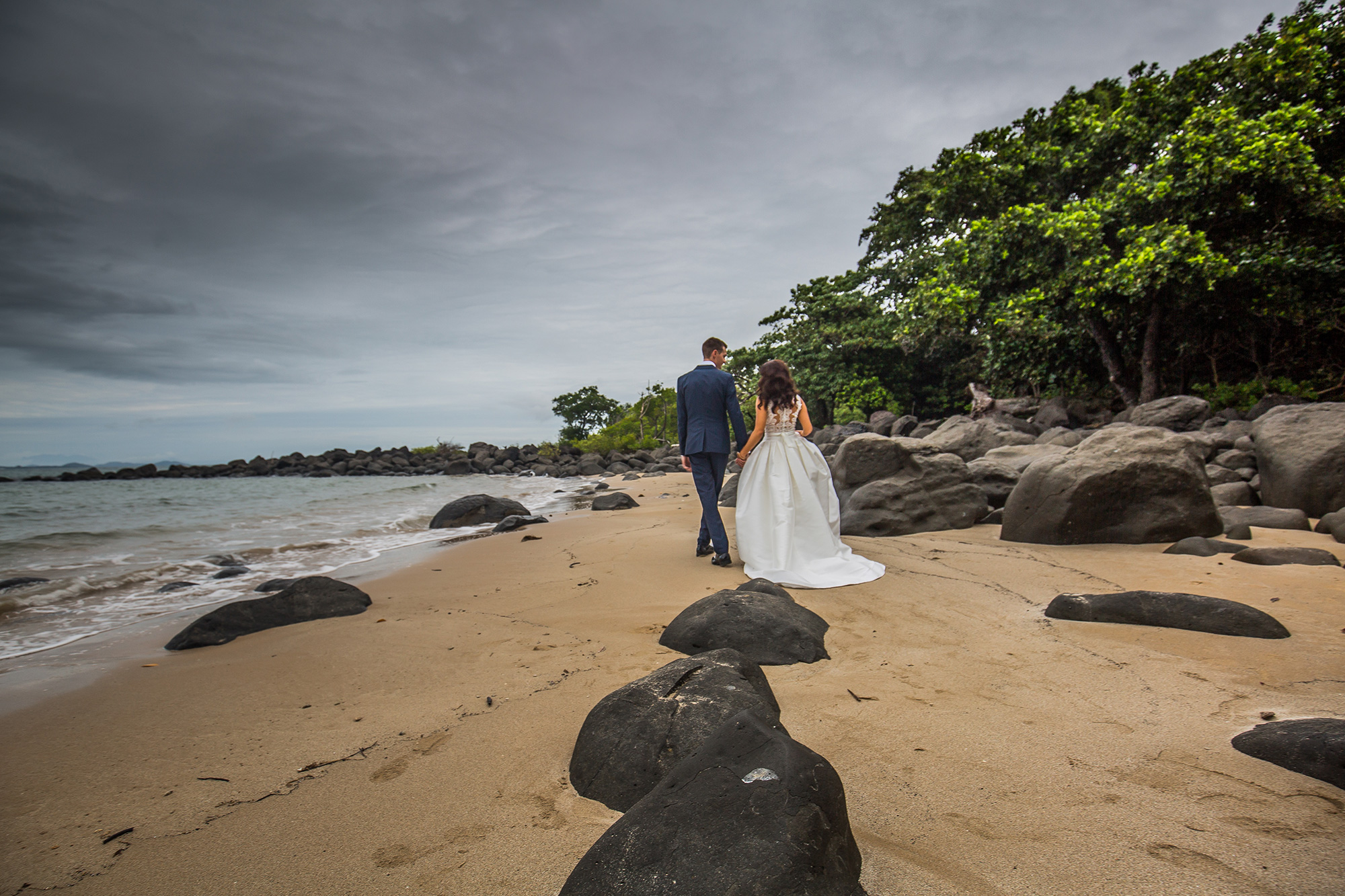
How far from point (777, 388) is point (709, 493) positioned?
1.14m

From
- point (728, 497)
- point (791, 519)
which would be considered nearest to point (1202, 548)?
point (791, 519)

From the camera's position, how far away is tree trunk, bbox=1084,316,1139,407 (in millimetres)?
12539

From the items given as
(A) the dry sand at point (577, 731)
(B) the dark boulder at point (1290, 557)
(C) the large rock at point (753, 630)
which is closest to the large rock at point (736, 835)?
(A) the dry sand at point (577, 731)

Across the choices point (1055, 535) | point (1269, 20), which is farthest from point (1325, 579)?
point (1269, 20)

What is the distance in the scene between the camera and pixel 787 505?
478cm

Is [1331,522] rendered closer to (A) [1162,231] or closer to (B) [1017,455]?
(B) [1017,455]

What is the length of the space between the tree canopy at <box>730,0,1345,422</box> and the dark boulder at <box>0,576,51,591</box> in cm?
1462

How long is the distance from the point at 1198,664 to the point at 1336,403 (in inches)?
233

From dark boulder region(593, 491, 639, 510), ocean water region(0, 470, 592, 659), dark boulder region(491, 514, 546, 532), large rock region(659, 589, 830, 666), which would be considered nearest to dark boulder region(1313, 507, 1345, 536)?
large rock region(659, 589, 830, 666)

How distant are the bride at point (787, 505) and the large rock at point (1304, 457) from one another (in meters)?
4.67

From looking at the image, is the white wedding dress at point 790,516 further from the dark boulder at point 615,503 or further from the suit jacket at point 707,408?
the dark boulder at point 615,503

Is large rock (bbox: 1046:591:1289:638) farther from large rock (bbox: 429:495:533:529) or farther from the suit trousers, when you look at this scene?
large rock (bbox: 429:495:533:529)

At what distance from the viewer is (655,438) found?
4681cm

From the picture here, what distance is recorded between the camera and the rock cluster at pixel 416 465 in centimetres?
3178
